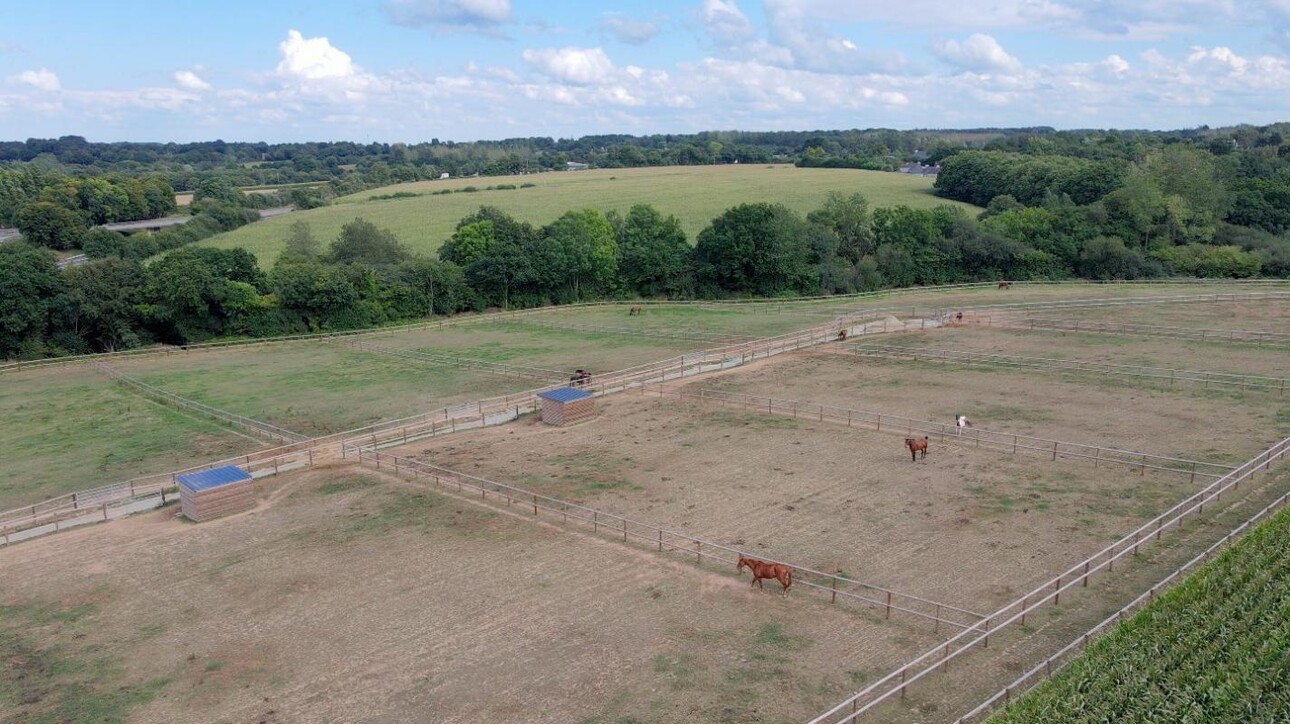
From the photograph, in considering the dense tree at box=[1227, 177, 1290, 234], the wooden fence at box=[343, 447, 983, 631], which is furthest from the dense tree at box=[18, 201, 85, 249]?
the dense tree at box=[1227, 177, 1290, 234]

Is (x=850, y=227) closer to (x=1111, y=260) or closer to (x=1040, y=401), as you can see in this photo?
(x=1111, y=260)

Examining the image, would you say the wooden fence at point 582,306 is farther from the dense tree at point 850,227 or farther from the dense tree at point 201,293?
the dense tree at point 850,227

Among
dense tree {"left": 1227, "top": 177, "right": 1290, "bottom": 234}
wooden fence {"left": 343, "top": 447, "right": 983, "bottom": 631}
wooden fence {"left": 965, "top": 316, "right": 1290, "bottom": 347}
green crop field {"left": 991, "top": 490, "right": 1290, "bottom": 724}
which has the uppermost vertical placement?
dense tree {"left": 1227, "top": 177, "right": 1290, "bottom": 234}

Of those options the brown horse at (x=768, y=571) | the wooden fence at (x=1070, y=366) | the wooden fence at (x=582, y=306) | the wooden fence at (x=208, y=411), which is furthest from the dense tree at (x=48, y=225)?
the brown horse at (x=768, y=571)

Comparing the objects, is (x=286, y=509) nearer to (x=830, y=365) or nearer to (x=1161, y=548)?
(x=1161, y=548)

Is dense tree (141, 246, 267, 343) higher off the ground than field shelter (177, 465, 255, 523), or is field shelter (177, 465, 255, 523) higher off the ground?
dense tree (141, 246, 267, 343)

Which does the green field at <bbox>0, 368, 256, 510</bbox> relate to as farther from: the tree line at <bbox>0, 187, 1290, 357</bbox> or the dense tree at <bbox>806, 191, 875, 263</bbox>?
the dense tree at <bbox>806, 191, 875, 263</bbox>

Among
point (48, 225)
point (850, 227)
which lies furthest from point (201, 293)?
point (850, 227)
